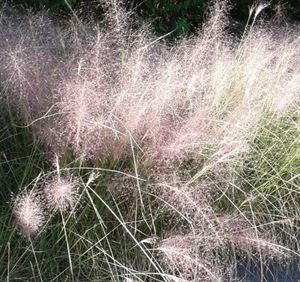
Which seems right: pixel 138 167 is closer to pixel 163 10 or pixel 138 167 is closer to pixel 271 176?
pixel 271 176

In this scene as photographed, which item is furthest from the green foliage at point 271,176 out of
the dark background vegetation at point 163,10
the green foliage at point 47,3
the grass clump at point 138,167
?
the green foliage at point 47,3

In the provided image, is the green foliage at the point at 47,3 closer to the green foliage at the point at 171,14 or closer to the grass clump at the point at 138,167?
the green foliage at the point at 171,14

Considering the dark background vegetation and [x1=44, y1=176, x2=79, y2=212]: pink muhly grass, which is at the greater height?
[x1=44, y1=176, x2=79, y2=212]: pink muhly grass

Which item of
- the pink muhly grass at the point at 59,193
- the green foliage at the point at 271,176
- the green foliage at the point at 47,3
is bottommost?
the green foliage at the point at 271,176

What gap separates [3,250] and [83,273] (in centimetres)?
29

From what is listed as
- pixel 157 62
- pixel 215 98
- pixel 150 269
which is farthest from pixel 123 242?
pixel 157 62

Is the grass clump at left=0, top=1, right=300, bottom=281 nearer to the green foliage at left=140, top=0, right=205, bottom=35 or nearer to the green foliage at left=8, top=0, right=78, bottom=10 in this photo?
the green foliage at left=8, top=0, right=78, bottom=10

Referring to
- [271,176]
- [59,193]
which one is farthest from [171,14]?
[59,193]

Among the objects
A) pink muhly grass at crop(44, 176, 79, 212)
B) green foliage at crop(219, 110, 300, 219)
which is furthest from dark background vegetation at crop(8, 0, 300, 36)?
pink muhly grass at crop(44, 176, 79, 212)

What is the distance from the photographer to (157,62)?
3.21 meters

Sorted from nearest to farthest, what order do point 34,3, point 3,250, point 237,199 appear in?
1. point 3,250
2. point 237,199
3. point 34,3

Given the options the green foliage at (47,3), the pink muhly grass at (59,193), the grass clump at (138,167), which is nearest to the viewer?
the pink muhly grass at (59,193)

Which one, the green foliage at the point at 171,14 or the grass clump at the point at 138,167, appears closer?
the grass clump at the point at 138,167

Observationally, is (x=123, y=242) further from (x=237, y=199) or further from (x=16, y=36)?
(x=16, y=36)
